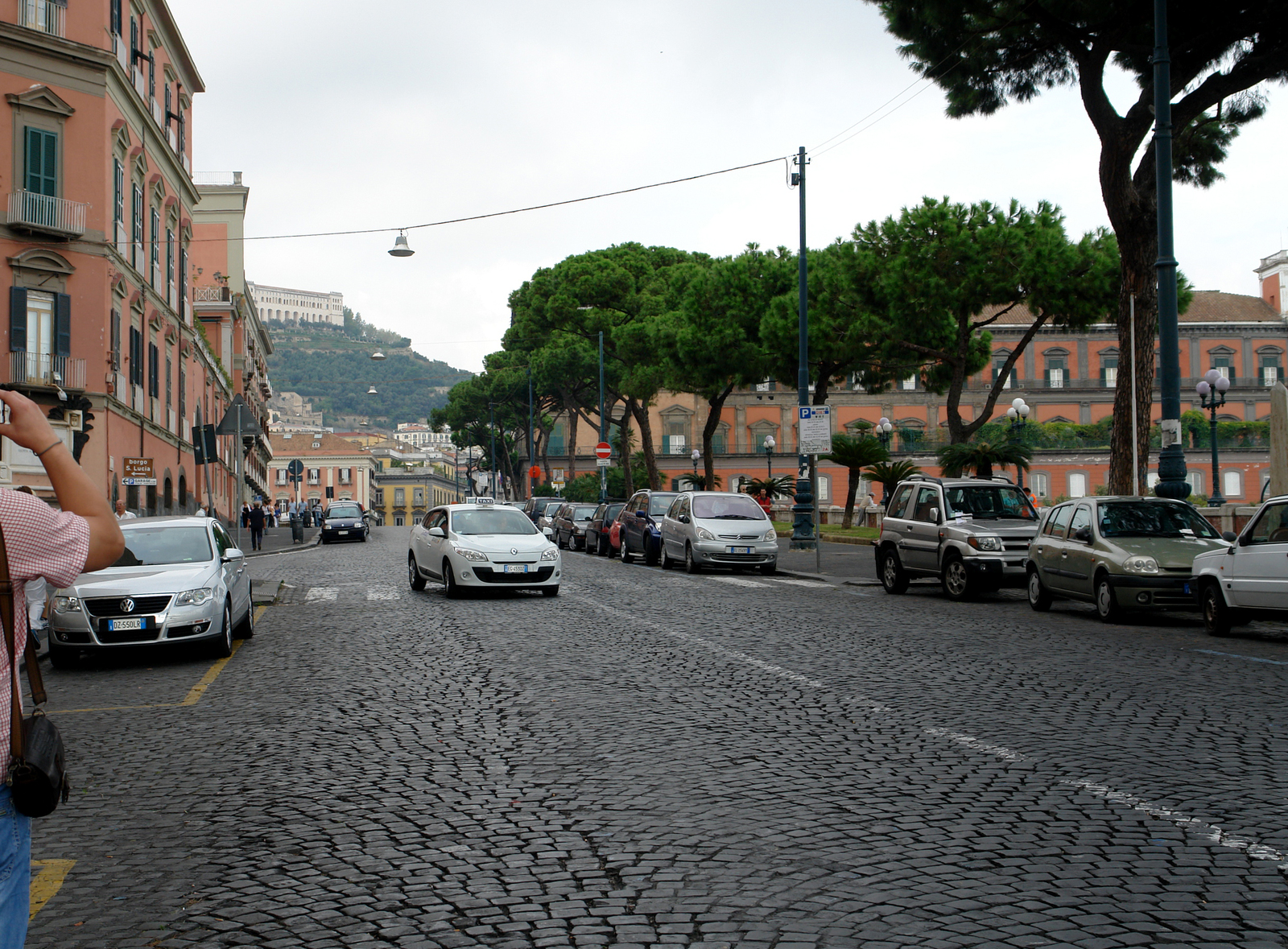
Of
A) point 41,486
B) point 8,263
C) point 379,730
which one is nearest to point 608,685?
point 379,730

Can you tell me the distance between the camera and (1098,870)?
14.3 ft

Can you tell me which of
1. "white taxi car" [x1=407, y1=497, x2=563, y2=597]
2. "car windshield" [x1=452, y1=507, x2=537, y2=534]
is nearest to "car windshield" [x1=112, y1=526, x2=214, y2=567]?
"white taxi car" [x1=407, y1=497, x2=563, y2=597]

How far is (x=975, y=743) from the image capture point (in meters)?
6.68

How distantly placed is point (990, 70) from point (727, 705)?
17406mm

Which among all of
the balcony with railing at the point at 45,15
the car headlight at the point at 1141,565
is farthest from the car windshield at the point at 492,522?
the balcony with railing at the point at 45,15

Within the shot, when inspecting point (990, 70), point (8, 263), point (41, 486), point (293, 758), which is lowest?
point (293, 758)

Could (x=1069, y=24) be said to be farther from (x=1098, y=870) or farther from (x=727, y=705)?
(x=1098, y=870)

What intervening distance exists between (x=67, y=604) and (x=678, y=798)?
736cm

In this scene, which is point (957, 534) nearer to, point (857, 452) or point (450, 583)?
point (450, 583)

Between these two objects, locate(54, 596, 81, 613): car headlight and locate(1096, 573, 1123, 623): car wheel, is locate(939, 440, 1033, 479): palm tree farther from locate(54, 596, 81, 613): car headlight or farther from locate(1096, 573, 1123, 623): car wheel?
locate(54, 596, 81, 613): car headlight

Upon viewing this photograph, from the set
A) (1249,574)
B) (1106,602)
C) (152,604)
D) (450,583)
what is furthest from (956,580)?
(152,604)

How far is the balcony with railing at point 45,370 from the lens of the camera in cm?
2606

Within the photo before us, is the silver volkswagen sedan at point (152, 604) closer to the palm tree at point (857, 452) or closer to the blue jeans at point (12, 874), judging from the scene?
the blue jeans at point (12, 874)

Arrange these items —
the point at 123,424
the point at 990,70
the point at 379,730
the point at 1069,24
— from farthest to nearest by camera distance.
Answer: the point at 123,424 → the point at 990,70 → the point at 1069,24 → the point at 379,730
